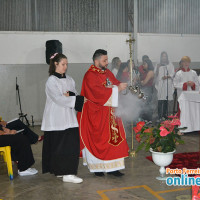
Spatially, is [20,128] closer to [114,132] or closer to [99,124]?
[99,124]

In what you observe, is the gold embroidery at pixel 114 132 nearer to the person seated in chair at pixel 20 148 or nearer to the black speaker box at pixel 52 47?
the person seated in chair at pixel 20 148

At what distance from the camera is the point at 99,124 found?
4254 mm

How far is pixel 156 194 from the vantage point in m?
3.70

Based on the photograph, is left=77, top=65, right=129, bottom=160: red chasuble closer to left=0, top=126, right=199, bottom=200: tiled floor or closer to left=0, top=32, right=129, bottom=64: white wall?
left=0, top=126, right=199, bottom=200: tiled floor

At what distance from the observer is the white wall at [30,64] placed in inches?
368

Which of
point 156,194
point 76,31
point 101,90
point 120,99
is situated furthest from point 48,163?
point 76,31

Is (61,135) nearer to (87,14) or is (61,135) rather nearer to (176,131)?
(176,131)

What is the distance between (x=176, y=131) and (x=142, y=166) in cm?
104

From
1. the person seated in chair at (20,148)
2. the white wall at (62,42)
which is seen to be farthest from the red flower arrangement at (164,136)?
the white wall at (62,42)

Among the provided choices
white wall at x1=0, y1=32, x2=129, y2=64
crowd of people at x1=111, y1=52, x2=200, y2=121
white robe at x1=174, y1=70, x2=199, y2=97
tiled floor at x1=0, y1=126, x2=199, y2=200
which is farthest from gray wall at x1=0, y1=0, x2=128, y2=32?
tiled floor at x1=0, y1=126, x2=199, y2=200

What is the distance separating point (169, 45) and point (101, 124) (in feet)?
24.8

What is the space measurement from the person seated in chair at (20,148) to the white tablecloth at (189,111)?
373 centimetres

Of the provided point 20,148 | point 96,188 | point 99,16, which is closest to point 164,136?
point 96,188

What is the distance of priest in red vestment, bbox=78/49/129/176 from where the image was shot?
4.23 meters
